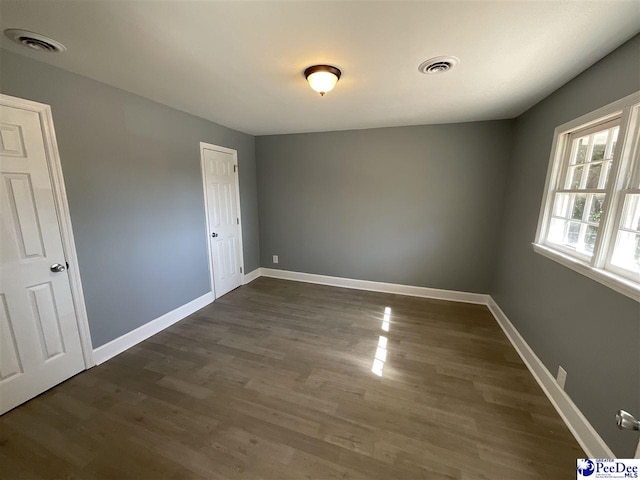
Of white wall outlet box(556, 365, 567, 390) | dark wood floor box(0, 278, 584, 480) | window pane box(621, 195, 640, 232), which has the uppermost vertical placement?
window pane box(621, 195, 640, 232)

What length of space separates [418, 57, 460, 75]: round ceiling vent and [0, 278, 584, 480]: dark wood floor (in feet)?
8.11

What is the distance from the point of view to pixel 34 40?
1531mm

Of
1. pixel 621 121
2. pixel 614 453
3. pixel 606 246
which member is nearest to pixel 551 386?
pixel 614 453

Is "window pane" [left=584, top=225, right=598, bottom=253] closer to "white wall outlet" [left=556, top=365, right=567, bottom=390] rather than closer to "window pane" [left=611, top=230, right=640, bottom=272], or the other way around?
"window pane" [left=611, top=230, right=640, bottom=272]

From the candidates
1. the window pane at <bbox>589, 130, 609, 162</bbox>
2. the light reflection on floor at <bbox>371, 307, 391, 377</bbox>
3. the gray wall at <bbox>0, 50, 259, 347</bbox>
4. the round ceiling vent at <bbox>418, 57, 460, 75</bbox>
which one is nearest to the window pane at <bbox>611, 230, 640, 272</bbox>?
the window pane at <bbox>589, 130, 609, 162</bbox>

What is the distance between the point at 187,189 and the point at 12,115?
58.1 inches

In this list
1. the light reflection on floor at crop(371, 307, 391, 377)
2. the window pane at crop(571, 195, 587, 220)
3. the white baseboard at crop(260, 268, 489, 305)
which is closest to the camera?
the window pane at crop(571, 195, 587, 220)

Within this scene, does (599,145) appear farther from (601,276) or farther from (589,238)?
(601,276)

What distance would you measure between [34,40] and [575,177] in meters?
3.97

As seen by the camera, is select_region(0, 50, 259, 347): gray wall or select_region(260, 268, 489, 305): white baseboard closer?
select_region(0, 50, 259, 347): gray wall

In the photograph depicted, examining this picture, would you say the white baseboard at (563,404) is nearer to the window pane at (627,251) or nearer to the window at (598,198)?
the window at (598,198)

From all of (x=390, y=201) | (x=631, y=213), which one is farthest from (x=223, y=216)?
(x=631, y=213)

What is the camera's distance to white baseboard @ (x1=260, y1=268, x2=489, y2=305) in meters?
3.64

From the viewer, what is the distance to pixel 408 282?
3.86 metres
